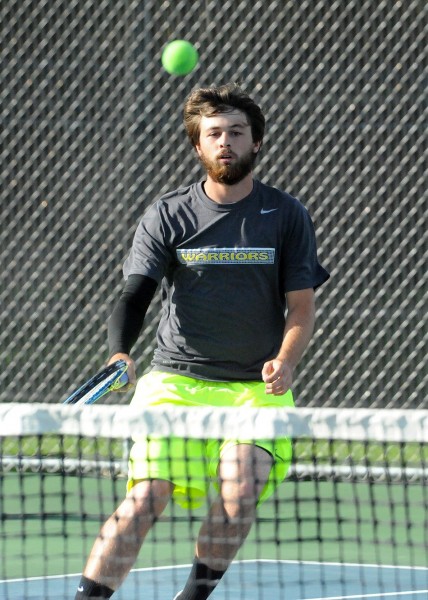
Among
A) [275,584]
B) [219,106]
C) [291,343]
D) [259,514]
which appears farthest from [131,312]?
[259,514]

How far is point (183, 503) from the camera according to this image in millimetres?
3635

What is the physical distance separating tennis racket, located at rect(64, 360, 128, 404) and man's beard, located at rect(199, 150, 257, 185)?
626mm

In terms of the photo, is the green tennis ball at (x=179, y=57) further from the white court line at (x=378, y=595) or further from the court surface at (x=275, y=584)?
the white court line at (x=378, y=595)

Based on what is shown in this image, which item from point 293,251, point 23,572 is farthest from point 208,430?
point 23,572

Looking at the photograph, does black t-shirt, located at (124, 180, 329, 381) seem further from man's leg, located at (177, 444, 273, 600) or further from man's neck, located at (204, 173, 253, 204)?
man's leg, located at (177, 444, 273, 600)

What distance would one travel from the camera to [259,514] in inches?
221

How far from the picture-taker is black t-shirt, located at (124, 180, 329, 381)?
12.2 feet

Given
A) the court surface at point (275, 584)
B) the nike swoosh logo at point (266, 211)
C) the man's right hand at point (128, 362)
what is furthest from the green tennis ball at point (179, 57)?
the man's right hand at point (128, 362)

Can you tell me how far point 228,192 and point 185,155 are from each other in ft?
9.64

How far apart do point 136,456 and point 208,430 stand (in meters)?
0.47

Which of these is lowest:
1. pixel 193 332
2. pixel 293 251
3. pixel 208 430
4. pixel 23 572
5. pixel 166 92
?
pixel 23 572

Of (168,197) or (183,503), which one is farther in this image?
(168,197)

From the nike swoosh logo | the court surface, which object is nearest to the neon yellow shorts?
the nike swoosh logo

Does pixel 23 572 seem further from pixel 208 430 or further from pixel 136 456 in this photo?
pixel 208 430
